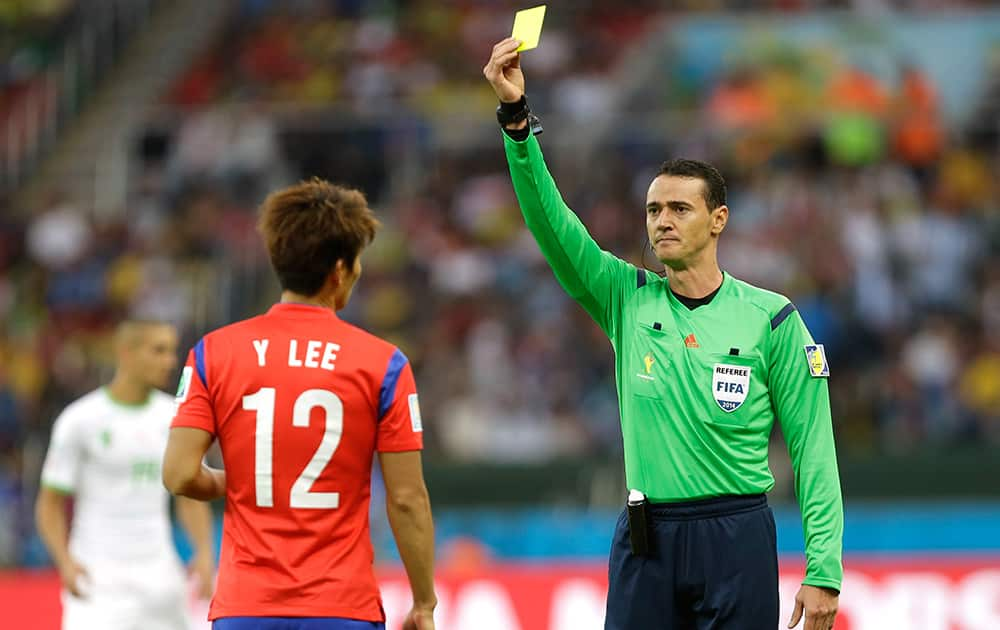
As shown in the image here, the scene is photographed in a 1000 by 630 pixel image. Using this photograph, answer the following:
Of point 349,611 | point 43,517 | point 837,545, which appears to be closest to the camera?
point 349,611

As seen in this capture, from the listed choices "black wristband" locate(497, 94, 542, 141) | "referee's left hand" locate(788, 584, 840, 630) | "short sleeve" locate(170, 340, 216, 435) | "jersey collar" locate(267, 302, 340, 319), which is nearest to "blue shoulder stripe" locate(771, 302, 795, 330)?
"referee's left hand" locate(788, 584, 840, 630)

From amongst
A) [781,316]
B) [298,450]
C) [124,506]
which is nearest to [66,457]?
[124,506]

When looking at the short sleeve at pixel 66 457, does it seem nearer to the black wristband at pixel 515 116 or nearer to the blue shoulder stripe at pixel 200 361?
the blue shoulder stripe at pixel 200 361

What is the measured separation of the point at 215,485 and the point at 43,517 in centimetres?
360

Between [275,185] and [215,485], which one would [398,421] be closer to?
[215,485]

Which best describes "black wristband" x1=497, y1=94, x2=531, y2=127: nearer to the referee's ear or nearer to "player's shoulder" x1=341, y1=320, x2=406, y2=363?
the referee's ear

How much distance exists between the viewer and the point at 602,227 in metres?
17.1

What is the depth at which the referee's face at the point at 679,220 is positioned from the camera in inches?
224

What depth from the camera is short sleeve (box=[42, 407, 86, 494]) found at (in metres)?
8.52

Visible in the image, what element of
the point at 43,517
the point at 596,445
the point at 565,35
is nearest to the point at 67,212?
the point at 565,35

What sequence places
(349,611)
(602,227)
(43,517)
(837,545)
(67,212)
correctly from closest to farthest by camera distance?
(349,611)
(837,545)
(43,517)
(602,227)
(67,212)

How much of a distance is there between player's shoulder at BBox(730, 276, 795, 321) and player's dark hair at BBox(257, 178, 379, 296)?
4.50 ft

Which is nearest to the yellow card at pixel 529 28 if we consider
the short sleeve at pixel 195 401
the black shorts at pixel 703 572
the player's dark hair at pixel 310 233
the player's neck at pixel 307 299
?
the player's dark hair at pixel 310 233

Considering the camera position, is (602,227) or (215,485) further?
(602,227)
